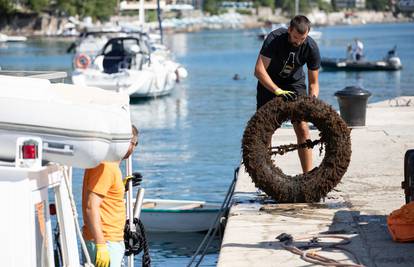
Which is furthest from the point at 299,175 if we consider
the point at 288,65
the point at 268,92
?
the point at 288,65

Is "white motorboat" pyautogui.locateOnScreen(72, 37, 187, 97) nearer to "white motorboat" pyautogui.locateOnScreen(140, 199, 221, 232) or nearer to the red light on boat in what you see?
"white motorboat" pyautogui.locateOnScreen(140, 199, 221, 232)

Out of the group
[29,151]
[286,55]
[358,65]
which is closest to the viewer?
[29,151]

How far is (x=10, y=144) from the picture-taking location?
693 cm

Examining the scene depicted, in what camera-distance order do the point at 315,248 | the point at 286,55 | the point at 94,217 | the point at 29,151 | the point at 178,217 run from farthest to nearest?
the point at 178,217, the point at 286,55, the point at 315,248, the point at 94,217, the point at 29,151

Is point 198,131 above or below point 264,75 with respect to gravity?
below

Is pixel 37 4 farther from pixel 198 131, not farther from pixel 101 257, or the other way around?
pixel 101 257

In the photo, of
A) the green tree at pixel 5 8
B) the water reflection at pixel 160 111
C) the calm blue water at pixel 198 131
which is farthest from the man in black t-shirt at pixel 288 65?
the green tree at pixel 5 8

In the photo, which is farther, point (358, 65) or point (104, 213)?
point (358, 65)

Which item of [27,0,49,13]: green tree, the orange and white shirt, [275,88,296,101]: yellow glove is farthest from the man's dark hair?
[27,0,49,13]: green tree

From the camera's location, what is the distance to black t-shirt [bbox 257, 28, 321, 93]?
11508mm

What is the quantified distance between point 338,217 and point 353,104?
26.2 ft

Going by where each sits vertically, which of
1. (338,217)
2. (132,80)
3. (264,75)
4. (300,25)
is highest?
(300,25)

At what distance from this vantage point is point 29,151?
21.4 feet

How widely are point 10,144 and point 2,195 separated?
51 cm
